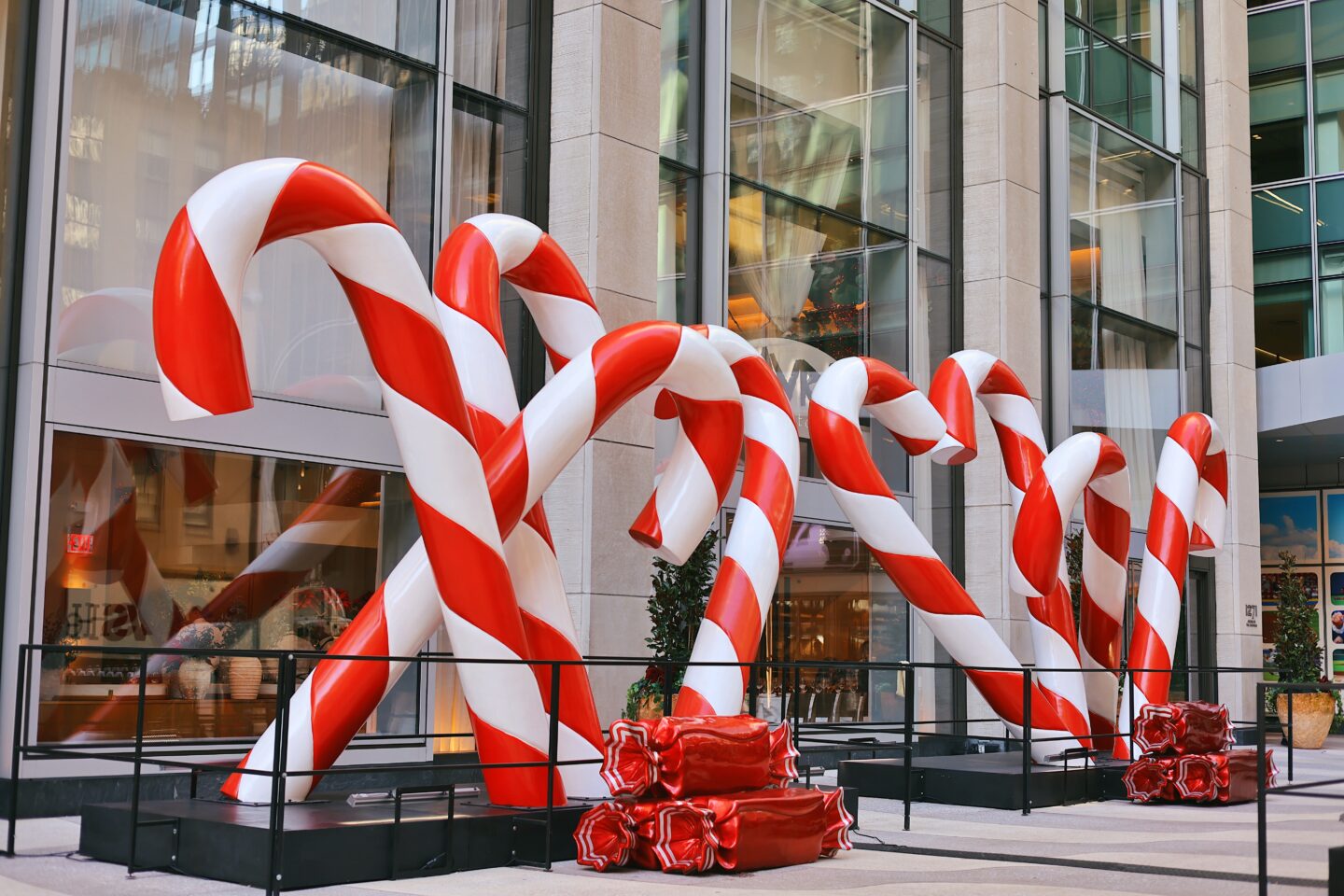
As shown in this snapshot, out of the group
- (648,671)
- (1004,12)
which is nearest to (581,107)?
(648,671)

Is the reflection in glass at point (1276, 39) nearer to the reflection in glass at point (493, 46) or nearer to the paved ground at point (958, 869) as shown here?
the reflection in glass at point (493, 46)

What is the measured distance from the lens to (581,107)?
1256cm

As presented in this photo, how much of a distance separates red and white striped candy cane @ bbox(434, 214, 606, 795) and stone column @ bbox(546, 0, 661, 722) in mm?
3590

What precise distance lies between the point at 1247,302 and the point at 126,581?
18.9 meters

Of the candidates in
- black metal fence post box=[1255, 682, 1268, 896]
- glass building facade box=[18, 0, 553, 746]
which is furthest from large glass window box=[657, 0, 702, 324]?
black metal fence post box=[1255, 682, 1268, 896]

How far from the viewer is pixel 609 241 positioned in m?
12.4

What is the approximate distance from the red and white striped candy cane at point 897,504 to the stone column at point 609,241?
6.89 feet

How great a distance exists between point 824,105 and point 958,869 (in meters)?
10.4

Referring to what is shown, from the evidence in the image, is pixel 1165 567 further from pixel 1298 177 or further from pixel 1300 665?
pixel 1298 177

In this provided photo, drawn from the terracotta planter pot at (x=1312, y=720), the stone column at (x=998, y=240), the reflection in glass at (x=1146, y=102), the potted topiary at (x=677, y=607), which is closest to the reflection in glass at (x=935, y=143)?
the stone column at (x=998, y=240)

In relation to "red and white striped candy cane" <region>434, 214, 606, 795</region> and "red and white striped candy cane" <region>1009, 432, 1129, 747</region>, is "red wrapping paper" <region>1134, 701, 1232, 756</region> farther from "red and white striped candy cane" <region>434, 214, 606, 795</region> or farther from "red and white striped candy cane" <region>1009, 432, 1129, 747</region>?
"red and white striped candy cane" <region>434, 214, 606, 795</region>

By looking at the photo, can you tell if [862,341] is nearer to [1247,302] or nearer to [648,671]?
[648,671]

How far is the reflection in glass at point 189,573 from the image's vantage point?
30.9ft

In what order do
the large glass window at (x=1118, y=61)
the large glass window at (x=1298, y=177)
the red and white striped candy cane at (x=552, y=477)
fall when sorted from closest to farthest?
1. the red and white striped candy cane at (x=552, y=477)
2. the large glass window at (x=1118, y=61)
3. the large glass window at (x=1298, y=177)
